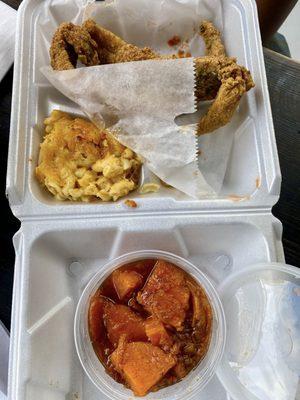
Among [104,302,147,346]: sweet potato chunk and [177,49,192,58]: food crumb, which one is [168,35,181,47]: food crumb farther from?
[104,302,147,346]: sweet potato chunk

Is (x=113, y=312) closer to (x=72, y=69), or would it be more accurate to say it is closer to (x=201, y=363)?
(x=201, y=363)

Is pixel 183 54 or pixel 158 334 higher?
pixel 183 54

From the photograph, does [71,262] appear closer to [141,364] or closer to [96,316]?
[96,316]

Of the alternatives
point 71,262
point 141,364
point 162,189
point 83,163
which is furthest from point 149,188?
point 141,364

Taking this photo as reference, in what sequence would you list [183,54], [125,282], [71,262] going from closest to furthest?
[125,282]
[71,262]
[183,54]

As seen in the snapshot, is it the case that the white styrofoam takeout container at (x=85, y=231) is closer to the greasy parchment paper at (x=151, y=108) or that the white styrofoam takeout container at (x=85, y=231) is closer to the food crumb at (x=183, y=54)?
the greasy parchment paper at (x=151, y=108)

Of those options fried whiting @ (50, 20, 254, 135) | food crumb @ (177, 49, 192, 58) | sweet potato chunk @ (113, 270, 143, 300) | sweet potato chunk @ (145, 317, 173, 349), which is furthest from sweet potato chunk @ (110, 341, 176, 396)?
food crumb @ (177, 49, 192, 58)

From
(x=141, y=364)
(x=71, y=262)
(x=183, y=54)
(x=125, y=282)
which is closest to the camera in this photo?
(x=141, y=364)
